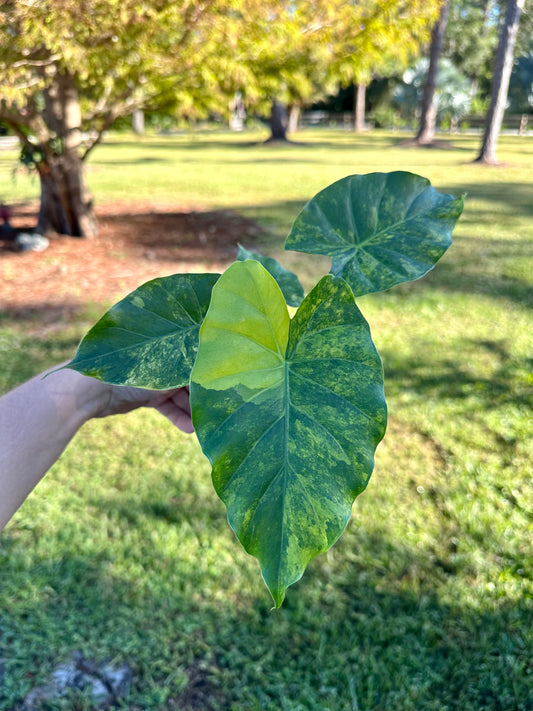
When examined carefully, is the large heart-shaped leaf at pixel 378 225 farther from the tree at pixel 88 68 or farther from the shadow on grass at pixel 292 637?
the tree at pixel 88 68

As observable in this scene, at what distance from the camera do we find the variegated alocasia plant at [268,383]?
50cm

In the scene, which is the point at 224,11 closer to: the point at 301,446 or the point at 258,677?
the point at 258,677

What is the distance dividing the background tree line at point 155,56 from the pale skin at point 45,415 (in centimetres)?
381

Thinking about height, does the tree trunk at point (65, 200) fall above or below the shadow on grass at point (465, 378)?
above

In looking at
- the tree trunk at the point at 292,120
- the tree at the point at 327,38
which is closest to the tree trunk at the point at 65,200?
the tree at the point at 327,38

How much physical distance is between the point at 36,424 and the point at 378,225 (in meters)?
0.83

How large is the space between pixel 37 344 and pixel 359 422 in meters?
3.78

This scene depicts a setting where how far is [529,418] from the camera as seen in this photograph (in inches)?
122

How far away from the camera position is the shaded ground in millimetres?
4824

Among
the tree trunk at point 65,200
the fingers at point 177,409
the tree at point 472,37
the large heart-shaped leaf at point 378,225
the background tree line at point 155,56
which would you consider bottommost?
the tree trunk at point 65,200

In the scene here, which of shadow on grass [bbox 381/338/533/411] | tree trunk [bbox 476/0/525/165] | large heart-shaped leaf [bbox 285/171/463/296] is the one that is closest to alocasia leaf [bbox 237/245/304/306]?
large heart-shaped leaf [bbox 285/171/463/296]

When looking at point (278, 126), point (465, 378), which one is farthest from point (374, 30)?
point (278, 126)

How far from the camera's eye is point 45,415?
1.21 meters

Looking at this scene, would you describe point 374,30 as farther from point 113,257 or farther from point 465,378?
point 465,378
